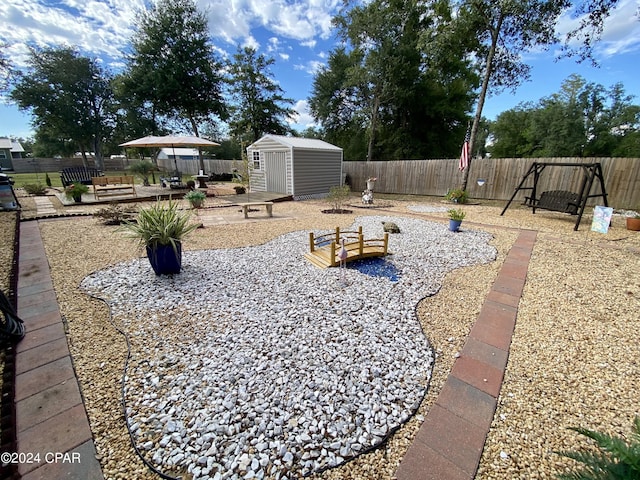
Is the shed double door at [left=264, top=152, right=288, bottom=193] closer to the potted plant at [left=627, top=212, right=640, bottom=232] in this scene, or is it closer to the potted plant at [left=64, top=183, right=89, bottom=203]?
the potted plant at [left=64, top=183, right=89, bottom=203]

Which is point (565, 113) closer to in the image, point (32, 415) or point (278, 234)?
point (278, 234)

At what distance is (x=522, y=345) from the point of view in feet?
7.50

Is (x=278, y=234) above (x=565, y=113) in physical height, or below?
below

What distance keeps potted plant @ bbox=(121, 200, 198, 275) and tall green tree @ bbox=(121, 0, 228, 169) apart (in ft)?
53.5

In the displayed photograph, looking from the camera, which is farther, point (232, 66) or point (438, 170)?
point (232, 66)

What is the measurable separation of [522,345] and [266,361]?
2168 millimetres

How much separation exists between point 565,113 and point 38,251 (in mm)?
34694

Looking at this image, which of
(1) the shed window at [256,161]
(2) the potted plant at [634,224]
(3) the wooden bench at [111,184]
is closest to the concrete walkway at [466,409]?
(2) the potted plant at [634,224]

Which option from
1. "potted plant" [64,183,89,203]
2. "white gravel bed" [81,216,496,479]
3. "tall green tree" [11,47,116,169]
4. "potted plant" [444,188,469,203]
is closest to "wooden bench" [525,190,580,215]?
"potted plant" [444,188,469,203]

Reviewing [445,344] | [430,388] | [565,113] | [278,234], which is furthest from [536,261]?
[565,113]

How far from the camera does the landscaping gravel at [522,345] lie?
142cm

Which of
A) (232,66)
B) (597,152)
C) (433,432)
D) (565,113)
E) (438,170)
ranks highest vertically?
(232,66)

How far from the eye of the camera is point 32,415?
1.57 metres

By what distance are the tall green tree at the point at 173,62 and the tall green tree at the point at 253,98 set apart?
6.70ft
